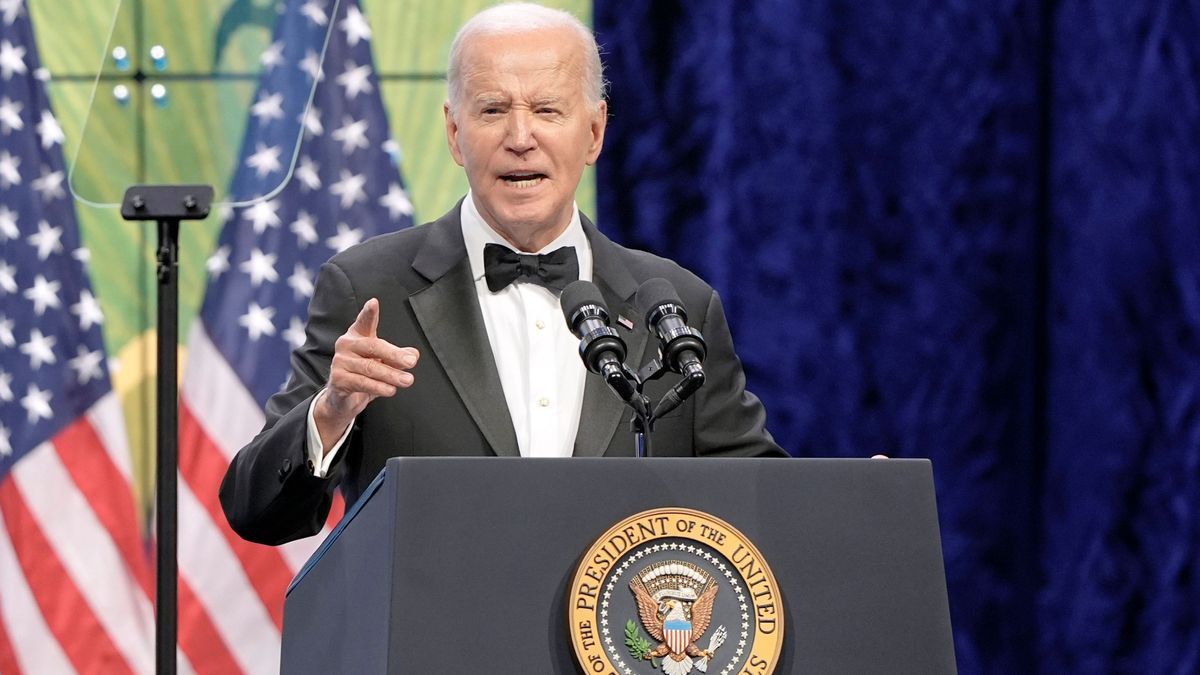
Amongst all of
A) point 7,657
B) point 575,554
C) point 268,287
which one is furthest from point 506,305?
point 7,657

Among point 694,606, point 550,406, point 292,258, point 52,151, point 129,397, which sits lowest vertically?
point 694,606

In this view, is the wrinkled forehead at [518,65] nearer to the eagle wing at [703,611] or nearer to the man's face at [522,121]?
the man's face at [522,121]

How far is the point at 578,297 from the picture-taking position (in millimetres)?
1661

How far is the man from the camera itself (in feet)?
7.09

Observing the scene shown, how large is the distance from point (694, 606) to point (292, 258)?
2689 millimetres

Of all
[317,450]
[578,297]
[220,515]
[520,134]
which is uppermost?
[520,134]

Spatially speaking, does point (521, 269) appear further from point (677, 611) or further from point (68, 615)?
point (68, 615)

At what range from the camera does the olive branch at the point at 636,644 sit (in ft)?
4.51

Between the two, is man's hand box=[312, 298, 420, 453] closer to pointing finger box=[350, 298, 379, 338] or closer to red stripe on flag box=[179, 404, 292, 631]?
pointing finger box=[350, 298, 379, 338]

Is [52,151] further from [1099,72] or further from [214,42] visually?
[1099,72]

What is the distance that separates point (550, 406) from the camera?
224 centimetres

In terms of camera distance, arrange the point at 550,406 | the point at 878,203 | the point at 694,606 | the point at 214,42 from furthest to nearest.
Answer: the point at 878,203 < the point at 214,42 < the point at 550,406 < the point at 694,606

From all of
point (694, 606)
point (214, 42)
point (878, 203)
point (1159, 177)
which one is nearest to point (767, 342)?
point (878, 203)

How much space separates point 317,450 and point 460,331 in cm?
45
